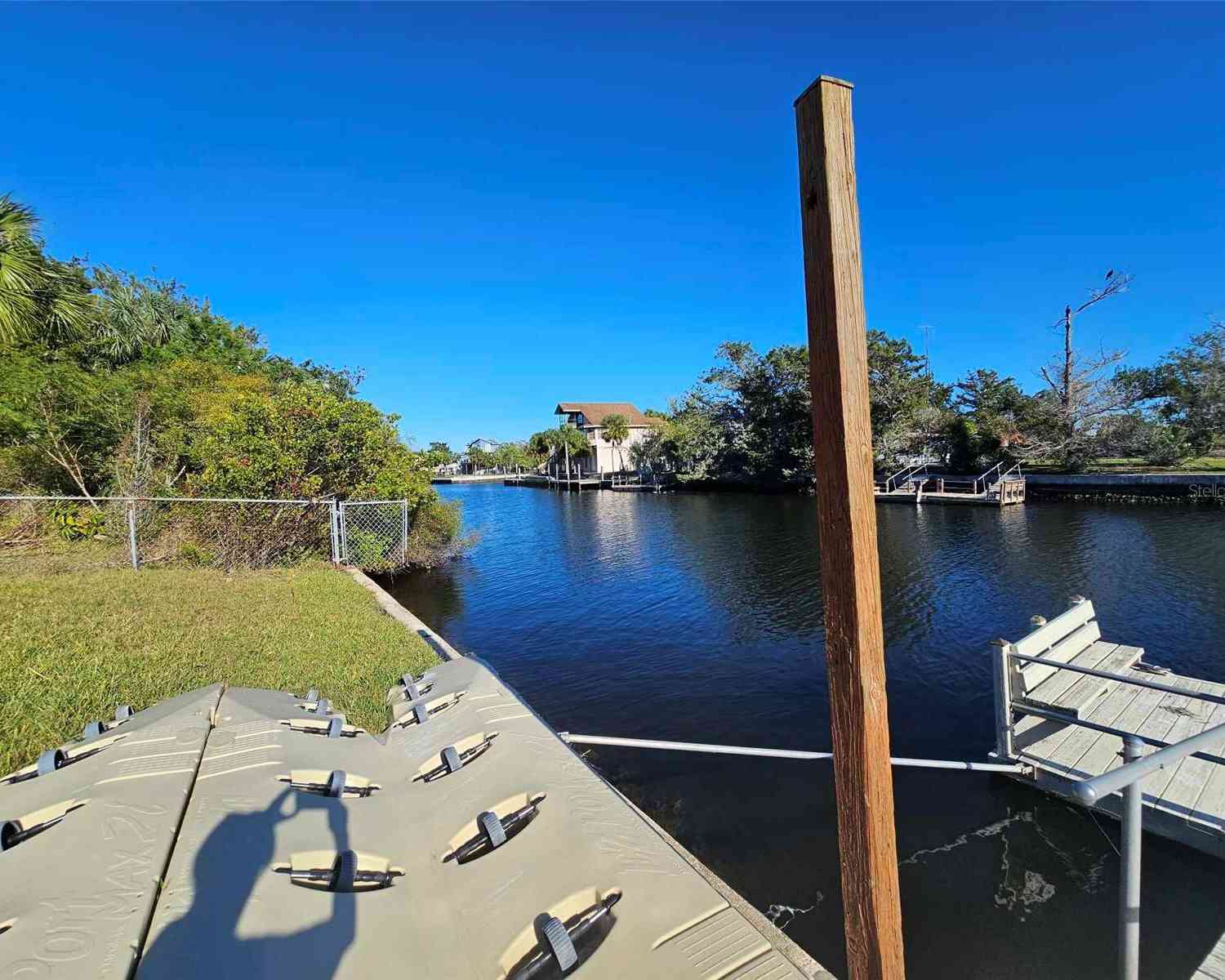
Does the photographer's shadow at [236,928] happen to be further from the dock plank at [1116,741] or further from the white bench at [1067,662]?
the dock plank at [1116,741]

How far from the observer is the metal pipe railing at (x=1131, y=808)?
4.70ft

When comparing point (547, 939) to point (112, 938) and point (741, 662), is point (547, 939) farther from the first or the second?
point (741, 662)

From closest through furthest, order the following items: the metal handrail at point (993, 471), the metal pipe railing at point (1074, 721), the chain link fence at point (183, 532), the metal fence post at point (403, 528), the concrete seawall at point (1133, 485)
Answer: the metal pipe railing at point (1074, 721), the chain link fence at point (183, 532), the metal fence post at point (403, 528), the concrete seawall at point (1133, 485), the metal handrail at point (993, 471)

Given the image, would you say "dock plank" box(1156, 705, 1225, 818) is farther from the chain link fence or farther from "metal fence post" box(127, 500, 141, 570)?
"metal fence post" box(127, 500, 141, 570)

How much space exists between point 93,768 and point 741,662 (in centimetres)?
732

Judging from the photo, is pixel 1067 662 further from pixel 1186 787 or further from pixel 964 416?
pixel 964 416

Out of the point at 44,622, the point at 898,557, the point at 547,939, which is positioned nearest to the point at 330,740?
the point at 547,939

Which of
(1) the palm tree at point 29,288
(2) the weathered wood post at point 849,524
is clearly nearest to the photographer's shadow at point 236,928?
(2) the weathered wood post at point 849,524

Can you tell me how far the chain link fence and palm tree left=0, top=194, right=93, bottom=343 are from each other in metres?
2.90

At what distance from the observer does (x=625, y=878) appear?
2027 mm

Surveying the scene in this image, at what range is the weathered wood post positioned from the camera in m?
1.47

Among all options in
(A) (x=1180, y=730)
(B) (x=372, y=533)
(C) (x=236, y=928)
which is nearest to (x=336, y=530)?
(B) (x=372, y=533)

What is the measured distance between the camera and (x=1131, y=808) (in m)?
1.59

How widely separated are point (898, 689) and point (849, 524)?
6.92m
